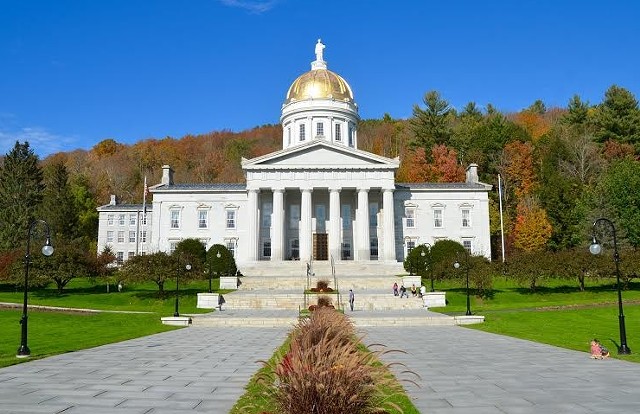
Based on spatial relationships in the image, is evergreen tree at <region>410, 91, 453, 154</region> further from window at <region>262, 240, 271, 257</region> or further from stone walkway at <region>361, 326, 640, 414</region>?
stone walkway at <region>361, 326, 640, 414</region>

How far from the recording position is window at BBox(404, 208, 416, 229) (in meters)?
62.1

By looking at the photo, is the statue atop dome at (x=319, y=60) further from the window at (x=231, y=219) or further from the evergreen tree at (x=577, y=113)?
the evergreen tree at (x=577, y=113)

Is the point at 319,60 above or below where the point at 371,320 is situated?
above

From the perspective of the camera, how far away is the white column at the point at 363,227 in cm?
5575

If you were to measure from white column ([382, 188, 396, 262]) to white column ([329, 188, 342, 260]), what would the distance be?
5085 millimetres

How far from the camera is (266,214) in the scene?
61312 millimetres

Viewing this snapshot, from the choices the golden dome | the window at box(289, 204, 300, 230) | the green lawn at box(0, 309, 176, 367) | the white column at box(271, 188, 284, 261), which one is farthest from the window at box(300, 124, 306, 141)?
the green lawn at box(0, 309, 176, 367)

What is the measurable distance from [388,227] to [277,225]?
12336 mm

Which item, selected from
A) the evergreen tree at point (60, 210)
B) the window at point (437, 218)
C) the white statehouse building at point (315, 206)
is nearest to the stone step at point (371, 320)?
the white statehouse building at point (315, 206)

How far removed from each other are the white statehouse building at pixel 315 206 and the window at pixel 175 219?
12 cm

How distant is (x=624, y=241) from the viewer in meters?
56.2

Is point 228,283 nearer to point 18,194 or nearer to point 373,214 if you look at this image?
point 373,214

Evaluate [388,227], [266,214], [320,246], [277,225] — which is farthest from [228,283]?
[388,227]

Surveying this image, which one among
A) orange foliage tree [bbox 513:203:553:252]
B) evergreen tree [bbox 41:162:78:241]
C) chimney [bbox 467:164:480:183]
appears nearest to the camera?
orange foliage tree [bbox 513:203:553:252]
